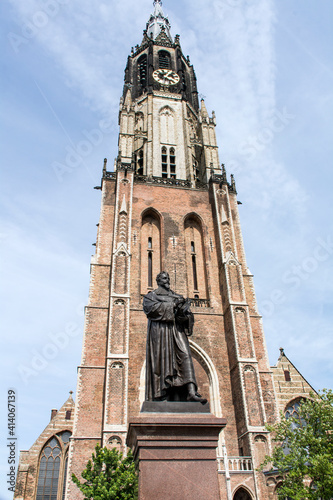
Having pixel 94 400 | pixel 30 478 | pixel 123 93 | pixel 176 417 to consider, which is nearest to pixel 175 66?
pixel 123 93

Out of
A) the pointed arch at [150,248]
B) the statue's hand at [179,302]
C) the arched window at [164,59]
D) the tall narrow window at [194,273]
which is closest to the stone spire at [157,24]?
the arched window at [164,59]

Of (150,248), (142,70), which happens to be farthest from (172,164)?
(142,70)

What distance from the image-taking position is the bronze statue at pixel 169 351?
18.8ft

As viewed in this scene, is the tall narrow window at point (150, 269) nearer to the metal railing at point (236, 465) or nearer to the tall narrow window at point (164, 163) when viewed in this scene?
the tall narrow window at point (164, 163)

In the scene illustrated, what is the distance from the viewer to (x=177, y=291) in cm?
2244

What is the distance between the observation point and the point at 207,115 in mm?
32719

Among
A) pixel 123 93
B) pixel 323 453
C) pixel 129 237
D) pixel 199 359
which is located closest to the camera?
pixel 323 453

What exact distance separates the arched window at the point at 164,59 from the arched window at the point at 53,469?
30.0 meters

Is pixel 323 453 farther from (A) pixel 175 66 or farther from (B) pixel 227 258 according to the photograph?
(A) pixel 175 66

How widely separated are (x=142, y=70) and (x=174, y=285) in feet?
76.8

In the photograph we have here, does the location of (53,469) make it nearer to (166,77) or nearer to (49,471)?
(49,471)

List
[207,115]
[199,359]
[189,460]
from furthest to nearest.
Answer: [207,115], [199,359], [189,460]

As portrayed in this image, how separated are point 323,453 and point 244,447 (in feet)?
17.1

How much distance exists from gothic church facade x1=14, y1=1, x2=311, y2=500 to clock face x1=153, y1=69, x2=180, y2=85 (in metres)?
2.59
